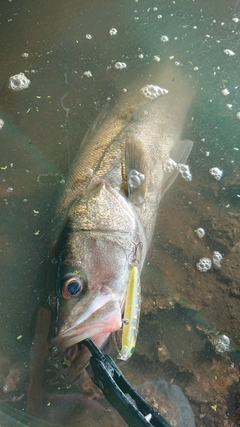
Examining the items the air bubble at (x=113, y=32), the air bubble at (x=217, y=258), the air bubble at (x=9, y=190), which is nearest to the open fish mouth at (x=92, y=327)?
the air bubble at (x=217, y=258)

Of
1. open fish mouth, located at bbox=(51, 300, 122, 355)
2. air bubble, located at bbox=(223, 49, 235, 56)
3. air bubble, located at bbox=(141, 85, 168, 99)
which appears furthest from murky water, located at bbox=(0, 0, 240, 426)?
open fish mouth, located at bbox=(51, 300, 122, 355)

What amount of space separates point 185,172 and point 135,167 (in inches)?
22.0

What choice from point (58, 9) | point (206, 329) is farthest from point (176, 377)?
point (58, 9)

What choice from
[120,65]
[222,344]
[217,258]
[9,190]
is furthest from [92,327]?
[120,65]

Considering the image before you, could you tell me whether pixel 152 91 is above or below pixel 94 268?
above

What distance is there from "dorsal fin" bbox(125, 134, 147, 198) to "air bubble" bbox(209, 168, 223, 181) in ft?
2.12

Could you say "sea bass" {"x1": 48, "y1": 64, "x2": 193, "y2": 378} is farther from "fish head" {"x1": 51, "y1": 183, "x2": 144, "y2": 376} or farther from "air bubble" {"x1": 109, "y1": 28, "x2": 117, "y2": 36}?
"air bubble" {"x1": 109, "y1": 28, "x2": 117, "y2": 36}

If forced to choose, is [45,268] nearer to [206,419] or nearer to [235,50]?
[206,419]

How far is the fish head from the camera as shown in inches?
85.4

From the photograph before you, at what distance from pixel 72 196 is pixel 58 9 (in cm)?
327

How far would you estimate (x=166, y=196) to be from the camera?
325 centimetres

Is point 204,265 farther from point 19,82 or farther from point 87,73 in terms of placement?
point 19,82

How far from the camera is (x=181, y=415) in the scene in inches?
90.0

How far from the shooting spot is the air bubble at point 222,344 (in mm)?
2500
